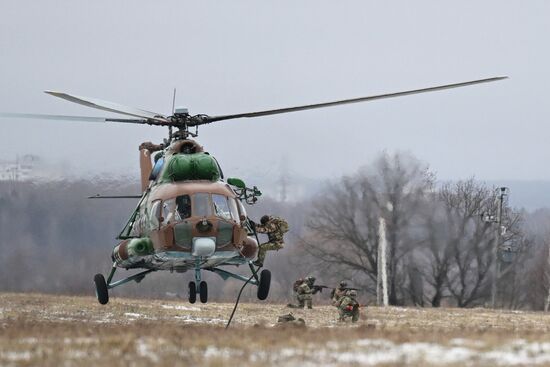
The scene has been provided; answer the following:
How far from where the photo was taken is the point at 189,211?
24.2 meters

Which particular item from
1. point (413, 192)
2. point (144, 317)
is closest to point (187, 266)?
point (144, 317)

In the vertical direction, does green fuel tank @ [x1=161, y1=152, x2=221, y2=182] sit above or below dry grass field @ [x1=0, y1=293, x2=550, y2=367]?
above

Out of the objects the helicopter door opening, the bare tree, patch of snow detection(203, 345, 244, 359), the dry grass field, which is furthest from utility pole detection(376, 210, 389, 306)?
patch of snow detection(203, 345, 244, 359)

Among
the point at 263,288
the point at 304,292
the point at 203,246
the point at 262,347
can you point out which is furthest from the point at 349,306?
the point at 262,347

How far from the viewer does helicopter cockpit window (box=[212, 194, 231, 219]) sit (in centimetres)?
2441

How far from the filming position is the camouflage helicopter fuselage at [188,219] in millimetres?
24078

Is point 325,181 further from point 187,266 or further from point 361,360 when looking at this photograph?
point 361,360

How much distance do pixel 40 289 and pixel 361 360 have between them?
35.0 m

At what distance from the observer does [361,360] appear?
48.6 ft

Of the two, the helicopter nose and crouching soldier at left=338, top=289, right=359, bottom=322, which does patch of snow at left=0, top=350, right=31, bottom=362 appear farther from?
crouching soldier at left=338, top=289, right=359, bottom=322

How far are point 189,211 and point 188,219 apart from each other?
0.23 meters

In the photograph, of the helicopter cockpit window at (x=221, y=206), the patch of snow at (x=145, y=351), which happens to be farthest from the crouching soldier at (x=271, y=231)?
the patch of snow at (x=145, y=351)

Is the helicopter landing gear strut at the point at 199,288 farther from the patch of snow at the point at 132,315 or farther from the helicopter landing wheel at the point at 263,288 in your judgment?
the patch of snow at the point at 132,315

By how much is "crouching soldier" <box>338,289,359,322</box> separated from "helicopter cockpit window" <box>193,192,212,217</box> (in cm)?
553
